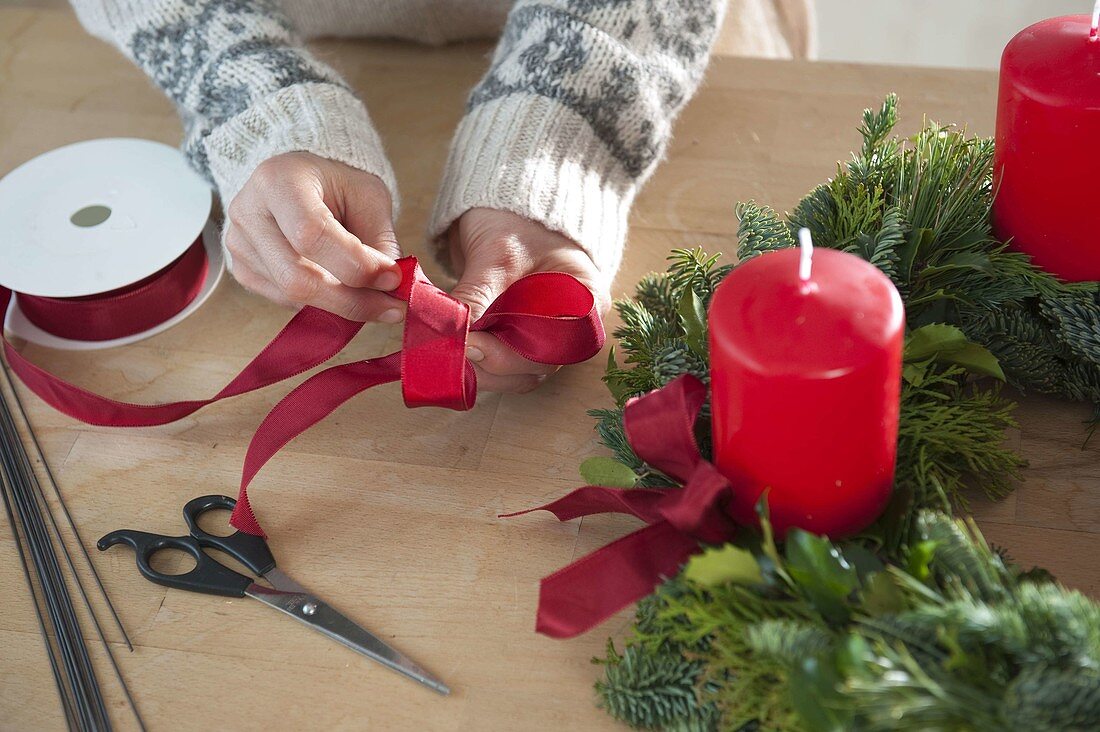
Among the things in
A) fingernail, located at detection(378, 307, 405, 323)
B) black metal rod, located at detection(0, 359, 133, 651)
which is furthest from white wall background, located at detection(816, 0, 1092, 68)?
black metal rod, located at detection(0, 359, 133, 651)

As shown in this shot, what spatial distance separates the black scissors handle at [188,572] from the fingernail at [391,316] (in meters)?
0.16

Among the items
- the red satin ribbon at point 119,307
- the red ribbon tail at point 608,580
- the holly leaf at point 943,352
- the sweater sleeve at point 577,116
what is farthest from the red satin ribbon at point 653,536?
the red satin ribbon at point 119,307

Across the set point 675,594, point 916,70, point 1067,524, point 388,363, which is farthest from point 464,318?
point 916,70

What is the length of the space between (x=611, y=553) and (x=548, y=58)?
1.21 ft

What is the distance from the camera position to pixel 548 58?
2.28ft

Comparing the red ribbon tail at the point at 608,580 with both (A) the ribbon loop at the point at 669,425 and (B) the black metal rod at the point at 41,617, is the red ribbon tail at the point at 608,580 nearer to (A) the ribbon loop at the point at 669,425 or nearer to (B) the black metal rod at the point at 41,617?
(A) the ribbon loop at the point at 669,425

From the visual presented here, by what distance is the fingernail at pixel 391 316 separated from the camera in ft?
1.98

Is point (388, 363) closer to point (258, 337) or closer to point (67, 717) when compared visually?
point (258, 337)

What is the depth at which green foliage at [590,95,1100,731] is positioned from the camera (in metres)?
0.36

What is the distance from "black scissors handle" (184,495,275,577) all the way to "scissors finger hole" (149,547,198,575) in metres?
0.01

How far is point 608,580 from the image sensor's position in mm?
456

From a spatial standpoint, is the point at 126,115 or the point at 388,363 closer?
the point at 388,363

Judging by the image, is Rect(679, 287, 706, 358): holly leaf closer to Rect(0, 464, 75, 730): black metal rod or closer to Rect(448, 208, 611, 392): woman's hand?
Rect(448, 208, 611, 392): woman's hand

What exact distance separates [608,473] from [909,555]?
5.6 inches
